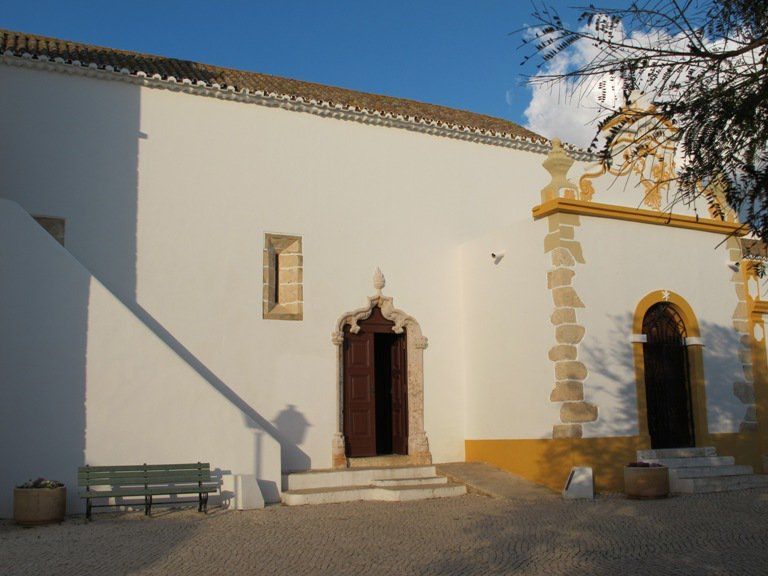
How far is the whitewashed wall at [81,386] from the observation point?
9500mm

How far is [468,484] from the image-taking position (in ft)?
37.6

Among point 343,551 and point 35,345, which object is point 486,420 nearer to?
point 343,551

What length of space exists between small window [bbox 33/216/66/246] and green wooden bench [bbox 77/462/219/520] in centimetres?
351

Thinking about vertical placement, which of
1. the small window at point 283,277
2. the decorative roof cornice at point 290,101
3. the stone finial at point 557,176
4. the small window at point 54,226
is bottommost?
the small window at point 283,277

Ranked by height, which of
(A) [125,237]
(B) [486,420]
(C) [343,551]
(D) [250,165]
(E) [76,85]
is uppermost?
(E) [76,85]

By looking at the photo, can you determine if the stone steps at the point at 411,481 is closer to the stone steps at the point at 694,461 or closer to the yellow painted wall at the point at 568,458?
the yellow painted wall at the point at 568,458

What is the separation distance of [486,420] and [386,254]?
3179 mm

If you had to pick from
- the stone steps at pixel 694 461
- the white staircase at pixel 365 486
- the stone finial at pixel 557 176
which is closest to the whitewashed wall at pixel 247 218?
the white staircase at pixel 365 486

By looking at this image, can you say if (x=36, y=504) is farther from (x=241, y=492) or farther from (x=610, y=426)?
(x=610, y=426)

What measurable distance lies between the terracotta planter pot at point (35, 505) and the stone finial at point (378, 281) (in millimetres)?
5948

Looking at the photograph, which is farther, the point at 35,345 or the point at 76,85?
the point at 76,85

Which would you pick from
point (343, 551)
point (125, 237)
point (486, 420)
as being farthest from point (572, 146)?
point (343, 551)

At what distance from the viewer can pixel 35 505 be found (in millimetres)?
8758

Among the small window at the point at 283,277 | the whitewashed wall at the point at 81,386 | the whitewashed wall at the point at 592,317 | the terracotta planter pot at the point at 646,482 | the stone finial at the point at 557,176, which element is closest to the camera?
the whitewashed wall at the point at 81,386
